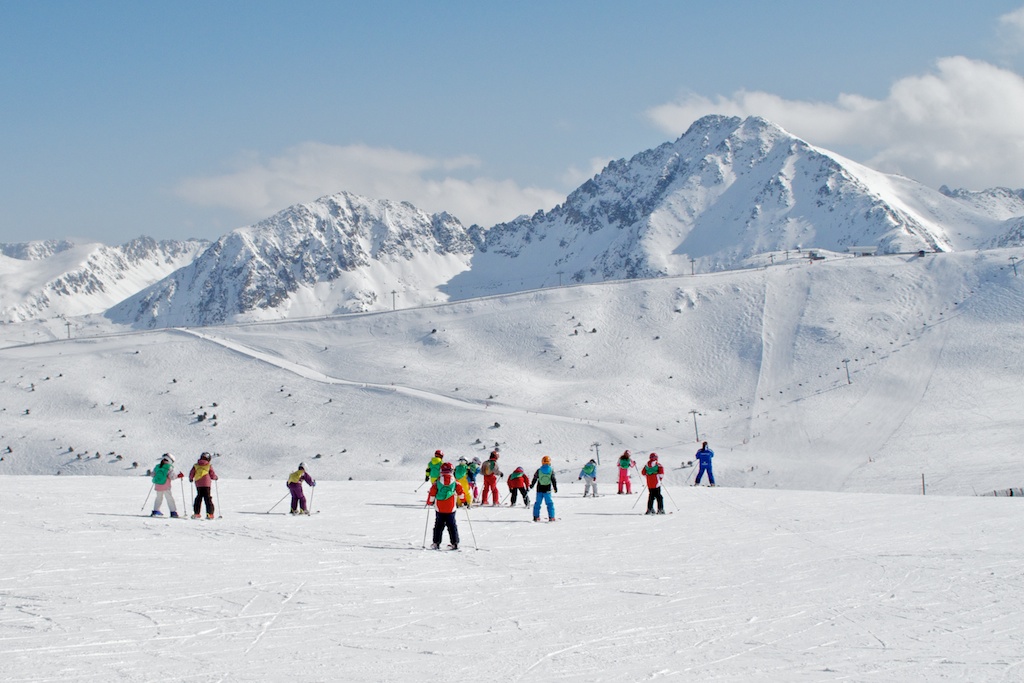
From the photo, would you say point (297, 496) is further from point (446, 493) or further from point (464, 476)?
point (446, 493)

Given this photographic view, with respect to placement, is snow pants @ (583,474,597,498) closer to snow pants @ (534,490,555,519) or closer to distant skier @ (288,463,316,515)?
snow pants @ (534,490,555,519)

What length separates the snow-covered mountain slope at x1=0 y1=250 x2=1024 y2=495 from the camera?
5350 cm

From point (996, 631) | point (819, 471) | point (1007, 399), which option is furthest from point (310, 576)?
point (1007, 399)

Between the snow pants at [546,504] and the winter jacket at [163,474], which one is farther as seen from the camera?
the snow pants at [546,504]

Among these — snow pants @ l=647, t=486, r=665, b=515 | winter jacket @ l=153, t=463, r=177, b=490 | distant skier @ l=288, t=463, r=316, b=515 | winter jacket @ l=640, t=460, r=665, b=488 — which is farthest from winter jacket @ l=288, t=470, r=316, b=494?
snow pants @ l=647, t=486, r=665, b=515

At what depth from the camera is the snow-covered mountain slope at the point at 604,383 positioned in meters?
53.5

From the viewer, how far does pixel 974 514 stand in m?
22.6

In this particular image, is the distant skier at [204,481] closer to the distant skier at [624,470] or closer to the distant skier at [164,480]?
the distant skier at [164,480]

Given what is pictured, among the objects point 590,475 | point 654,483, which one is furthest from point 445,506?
point 590,475

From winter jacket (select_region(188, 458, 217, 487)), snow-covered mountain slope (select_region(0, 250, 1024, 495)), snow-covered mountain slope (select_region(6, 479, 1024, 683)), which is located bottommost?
snow-covered mountain slope (select_region(6, 479, 1024, 683))

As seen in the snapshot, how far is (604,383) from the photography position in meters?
71.5

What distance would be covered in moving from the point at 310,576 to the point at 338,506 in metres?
11.3

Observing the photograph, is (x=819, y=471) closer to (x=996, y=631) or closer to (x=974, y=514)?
(x=974, y=514)

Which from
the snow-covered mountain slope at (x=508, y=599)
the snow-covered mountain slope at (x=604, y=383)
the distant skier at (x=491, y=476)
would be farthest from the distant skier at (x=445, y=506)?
the snow-covered mountain slope at (x=604, y=383)
